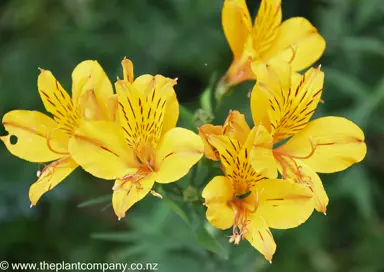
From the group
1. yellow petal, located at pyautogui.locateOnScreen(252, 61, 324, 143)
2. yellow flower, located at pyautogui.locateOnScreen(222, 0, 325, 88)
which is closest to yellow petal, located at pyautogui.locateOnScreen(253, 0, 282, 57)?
yellow flower, located at pyautogui.locateOnScreen(222, 0, 325, 88)

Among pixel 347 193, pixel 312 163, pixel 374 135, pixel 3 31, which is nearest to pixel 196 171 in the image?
pixel 312 163

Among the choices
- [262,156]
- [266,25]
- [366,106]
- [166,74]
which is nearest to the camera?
[262,156]

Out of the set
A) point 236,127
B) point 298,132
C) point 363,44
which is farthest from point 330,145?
point 363,44

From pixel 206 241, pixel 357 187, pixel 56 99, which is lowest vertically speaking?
pixel 357 187

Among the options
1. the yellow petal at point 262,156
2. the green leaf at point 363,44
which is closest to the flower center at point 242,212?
the yellow petal at point 262,156

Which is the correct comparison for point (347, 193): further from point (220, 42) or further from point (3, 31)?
point (3, 31)

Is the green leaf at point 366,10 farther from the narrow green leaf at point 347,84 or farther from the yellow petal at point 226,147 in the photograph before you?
the yellow petal at point 226,147

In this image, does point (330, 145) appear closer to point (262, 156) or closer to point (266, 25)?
point (262, 156)
